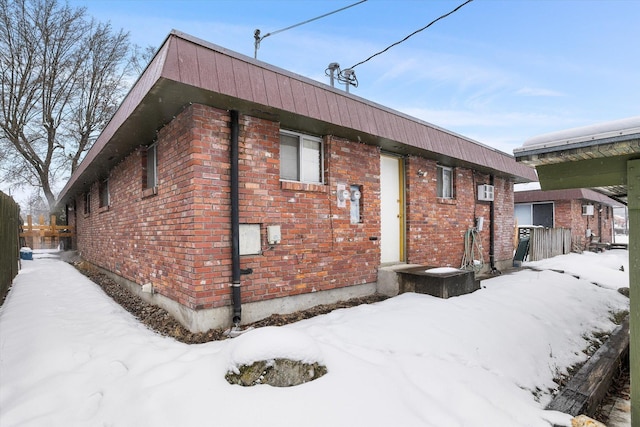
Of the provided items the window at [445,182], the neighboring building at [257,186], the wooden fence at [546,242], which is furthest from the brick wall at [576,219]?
the neighboring building at [257,186]

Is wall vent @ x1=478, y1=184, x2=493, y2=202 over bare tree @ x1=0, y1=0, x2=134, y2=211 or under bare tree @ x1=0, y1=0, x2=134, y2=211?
under

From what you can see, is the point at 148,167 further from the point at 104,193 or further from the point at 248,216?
the point at 104,193

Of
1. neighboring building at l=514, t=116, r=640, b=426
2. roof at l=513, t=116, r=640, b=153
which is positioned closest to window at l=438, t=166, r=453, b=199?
neighboring building at l=514, t=116, r=640, b=426

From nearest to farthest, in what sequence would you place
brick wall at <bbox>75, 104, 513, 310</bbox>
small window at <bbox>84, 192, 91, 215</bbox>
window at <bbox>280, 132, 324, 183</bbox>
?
brick wall at <bbox>75, 104, 513, 310</bbox> < window at <bbox>280, 132, 324, 183</bbox> < small window at <bbox>84, 192, 91, 215</bbox>

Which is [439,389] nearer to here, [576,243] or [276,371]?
[276,371]

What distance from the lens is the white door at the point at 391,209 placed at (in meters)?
6.36

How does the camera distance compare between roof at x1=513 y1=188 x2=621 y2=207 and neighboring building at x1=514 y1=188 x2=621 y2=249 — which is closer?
roof at x1=513 y1=188 x2=621 y2=207

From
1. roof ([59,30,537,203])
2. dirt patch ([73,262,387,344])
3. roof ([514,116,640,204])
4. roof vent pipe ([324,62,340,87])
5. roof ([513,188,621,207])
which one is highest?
roof vent pipe ([324,62,340,87])

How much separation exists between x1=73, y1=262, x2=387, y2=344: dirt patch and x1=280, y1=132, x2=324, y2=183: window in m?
2.11

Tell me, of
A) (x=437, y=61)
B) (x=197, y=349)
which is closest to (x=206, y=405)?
(x=197, y=349)

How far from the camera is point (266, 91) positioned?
389 centimetres

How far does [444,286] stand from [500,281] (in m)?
3.17

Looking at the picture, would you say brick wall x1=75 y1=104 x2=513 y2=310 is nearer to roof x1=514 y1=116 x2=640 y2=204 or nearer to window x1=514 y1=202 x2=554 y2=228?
roof x1=514 y1=116 x2=640 y2=204

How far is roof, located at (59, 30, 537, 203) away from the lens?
335 centimetres
